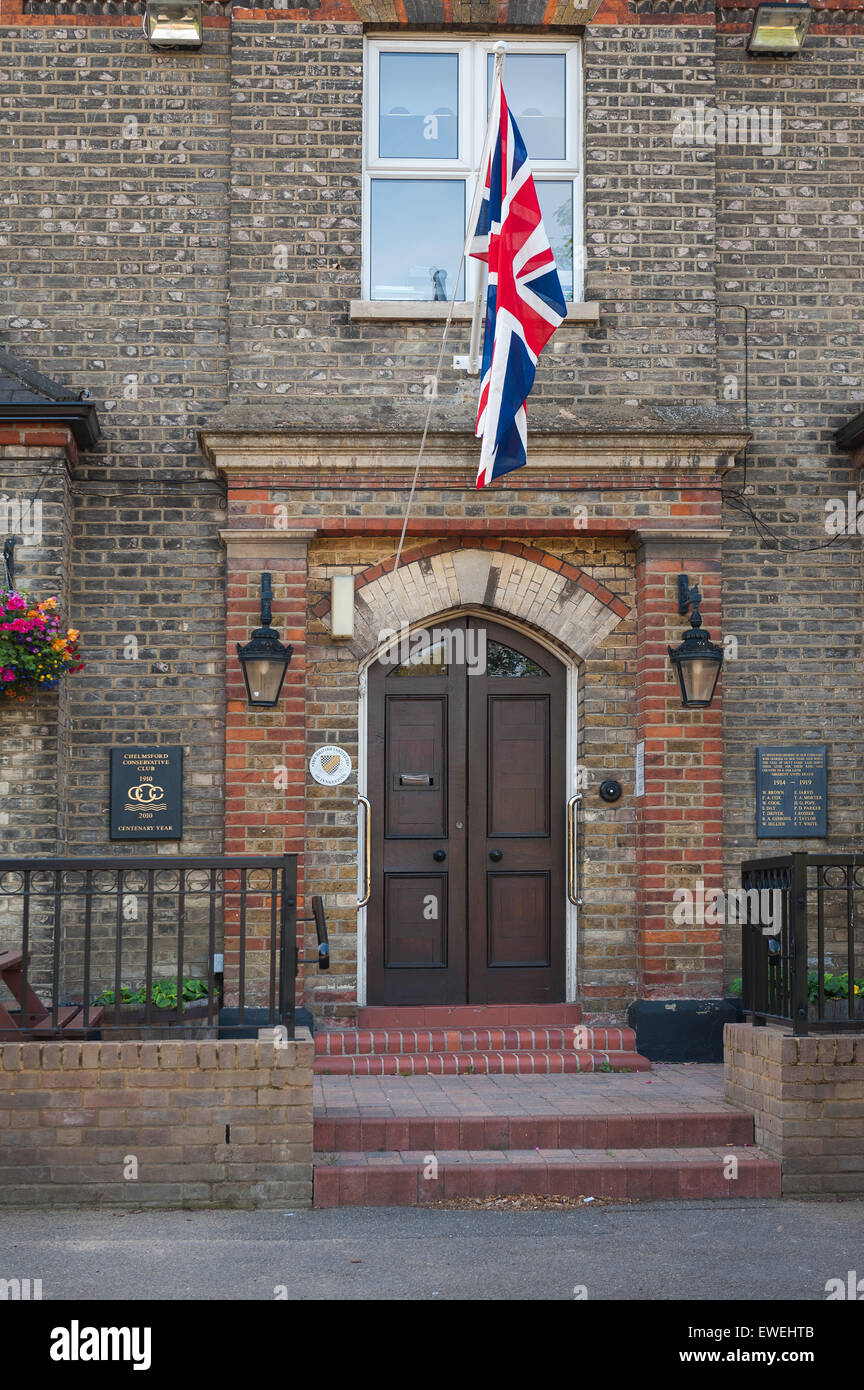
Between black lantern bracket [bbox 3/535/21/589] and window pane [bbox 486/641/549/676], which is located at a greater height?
black lantern bracket [bbox 3/535/21/589]

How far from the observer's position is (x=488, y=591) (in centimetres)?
923

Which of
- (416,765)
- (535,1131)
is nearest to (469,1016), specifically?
(416,765)

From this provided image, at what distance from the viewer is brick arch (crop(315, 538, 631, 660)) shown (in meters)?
9.17

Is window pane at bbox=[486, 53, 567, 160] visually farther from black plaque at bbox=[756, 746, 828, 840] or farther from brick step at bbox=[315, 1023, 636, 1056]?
brick step at bbox=[315, 1023, 636, 1056]

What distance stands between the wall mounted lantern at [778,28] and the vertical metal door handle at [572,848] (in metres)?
5.08

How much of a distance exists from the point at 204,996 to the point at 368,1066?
1.11m

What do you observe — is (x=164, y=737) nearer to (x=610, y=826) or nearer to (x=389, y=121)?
(x=610, y=826)

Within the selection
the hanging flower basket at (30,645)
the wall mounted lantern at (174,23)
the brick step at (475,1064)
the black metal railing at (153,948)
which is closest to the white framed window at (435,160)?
the wall mounted lantern at (174,23)

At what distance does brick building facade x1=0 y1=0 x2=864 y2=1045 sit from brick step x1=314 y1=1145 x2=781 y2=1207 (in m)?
2.36

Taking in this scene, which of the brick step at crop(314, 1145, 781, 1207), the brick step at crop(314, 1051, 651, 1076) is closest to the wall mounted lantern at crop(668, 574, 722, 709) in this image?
the brick step at crop(314, 1051, 651, 1076)

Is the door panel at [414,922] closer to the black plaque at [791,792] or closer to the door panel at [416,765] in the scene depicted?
the door panel at [416,765]

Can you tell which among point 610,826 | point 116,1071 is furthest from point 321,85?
point 116,1071
